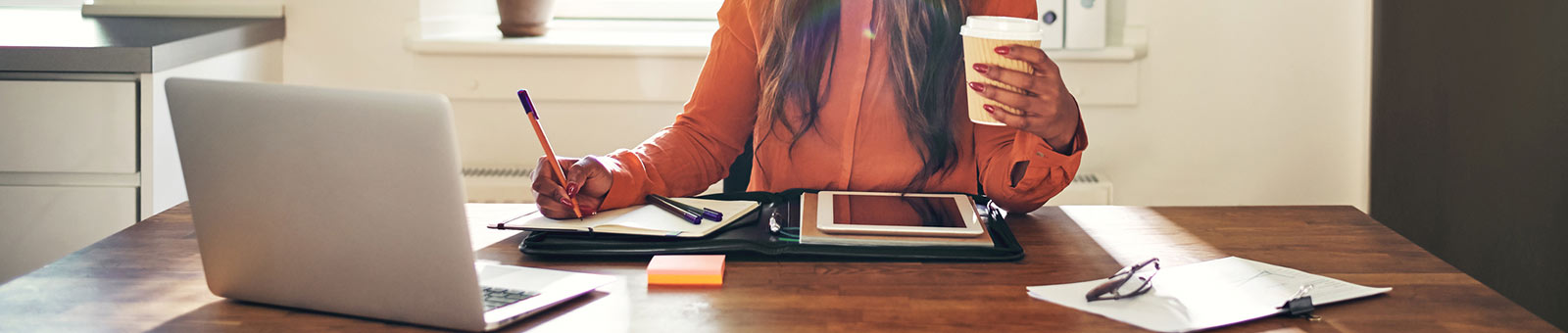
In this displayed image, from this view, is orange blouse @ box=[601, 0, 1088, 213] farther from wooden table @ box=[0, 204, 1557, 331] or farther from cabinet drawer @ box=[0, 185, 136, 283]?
cabinet drawer @ box=[0, 185, 136, 283]

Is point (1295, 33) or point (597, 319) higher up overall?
point (1295, 33)

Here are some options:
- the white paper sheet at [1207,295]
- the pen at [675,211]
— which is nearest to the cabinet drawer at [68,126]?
the pen at [675,211]

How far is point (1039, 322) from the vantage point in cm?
83

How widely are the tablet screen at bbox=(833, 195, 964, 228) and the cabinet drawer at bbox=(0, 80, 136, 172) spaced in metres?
1.37

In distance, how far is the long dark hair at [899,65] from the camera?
1.46 meters

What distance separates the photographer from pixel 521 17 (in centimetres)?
249

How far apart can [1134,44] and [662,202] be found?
1.51 meters

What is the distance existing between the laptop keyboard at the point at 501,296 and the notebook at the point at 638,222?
18cm

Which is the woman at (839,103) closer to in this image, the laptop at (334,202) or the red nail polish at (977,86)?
the red nail polish at (977,86)

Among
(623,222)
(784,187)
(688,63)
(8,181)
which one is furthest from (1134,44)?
(8,181)

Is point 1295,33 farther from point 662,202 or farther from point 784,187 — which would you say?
point 662,202

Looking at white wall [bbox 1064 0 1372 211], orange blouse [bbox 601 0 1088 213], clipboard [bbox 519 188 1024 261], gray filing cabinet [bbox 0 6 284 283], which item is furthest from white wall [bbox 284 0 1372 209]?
clipboard [bbox 519 188 1024 261]

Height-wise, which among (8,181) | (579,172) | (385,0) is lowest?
(8,181)

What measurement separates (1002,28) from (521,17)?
1.76 meters
